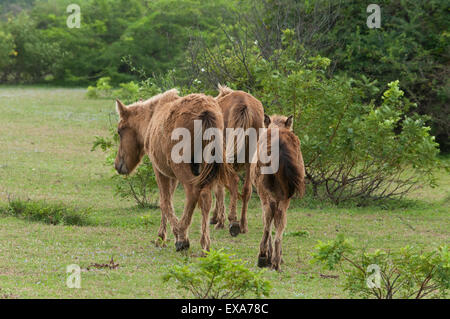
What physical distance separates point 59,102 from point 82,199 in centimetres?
1853

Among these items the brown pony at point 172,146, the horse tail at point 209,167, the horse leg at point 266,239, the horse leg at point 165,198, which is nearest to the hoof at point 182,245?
the brown pony at point 172,146

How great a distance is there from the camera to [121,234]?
Result: 9398 mm

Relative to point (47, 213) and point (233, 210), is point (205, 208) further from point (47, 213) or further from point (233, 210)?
point (47, 213)

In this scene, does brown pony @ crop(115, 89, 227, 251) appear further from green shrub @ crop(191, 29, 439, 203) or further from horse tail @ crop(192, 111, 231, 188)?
green shrub @ crop(191, 29, 439, 203)

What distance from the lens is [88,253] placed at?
314 inches

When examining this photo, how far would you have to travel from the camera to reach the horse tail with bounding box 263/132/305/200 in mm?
6922

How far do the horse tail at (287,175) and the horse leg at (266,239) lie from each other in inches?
8.3

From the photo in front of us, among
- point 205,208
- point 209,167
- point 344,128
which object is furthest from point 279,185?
point 344,128

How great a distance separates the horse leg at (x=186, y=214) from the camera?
763 cm

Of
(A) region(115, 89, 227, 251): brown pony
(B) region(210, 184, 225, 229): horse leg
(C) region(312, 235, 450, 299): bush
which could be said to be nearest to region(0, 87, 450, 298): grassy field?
(B) region(210, 184, 225, 229): horse leg

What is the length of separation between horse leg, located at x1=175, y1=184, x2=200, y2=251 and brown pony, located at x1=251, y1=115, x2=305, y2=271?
2.49ft

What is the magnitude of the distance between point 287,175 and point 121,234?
347cm

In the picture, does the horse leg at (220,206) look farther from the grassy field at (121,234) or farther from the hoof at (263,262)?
the hoof at (263,262)
